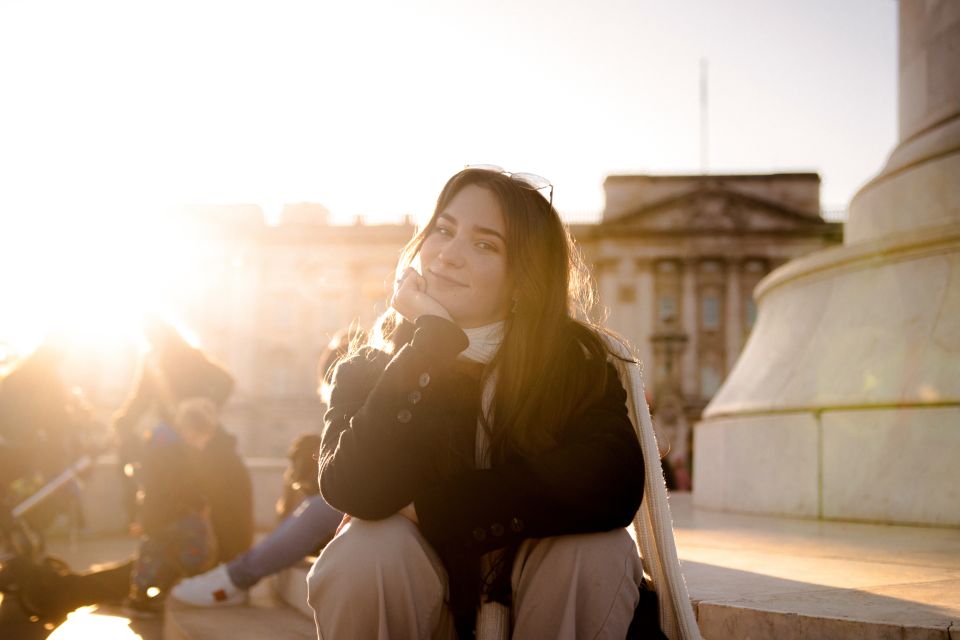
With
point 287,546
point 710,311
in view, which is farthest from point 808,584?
point 710,311

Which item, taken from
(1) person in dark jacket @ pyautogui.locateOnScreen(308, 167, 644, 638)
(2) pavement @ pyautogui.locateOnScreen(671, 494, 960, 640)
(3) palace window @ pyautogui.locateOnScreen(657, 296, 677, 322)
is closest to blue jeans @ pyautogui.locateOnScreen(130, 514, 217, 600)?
(2) pavement @ pyautogui.locateOnScreen(671, 494, 960, 640)

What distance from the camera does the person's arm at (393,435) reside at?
175 cm

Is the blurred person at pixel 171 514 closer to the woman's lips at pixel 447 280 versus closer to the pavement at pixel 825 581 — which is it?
the pavement at pixel 825 581

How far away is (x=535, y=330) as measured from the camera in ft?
6.55

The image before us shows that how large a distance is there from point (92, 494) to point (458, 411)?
27.3 ft

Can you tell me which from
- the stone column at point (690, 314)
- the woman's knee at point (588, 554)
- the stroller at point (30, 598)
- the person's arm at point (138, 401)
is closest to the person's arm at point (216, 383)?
the person's arm at point (138, 401)

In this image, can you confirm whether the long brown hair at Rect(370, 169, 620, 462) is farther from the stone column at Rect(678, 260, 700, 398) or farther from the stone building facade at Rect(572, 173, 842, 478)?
the stone column at Rect(678, 260, 700, 398)

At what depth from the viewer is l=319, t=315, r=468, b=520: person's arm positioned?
1.75 metres

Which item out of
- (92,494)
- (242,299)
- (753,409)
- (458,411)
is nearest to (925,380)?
(753,409)

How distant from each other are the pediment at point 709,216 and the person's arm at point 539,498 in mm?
41347

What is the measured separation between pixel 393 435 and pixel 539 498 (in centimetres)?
33

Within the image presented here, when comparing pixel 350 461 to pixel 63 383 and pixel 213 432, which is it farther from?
pixel 63 383

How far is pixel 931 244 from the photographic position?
4.59m

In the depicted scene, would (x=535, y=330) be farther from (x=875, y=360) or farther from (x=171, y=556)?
(x=875, y=360)
